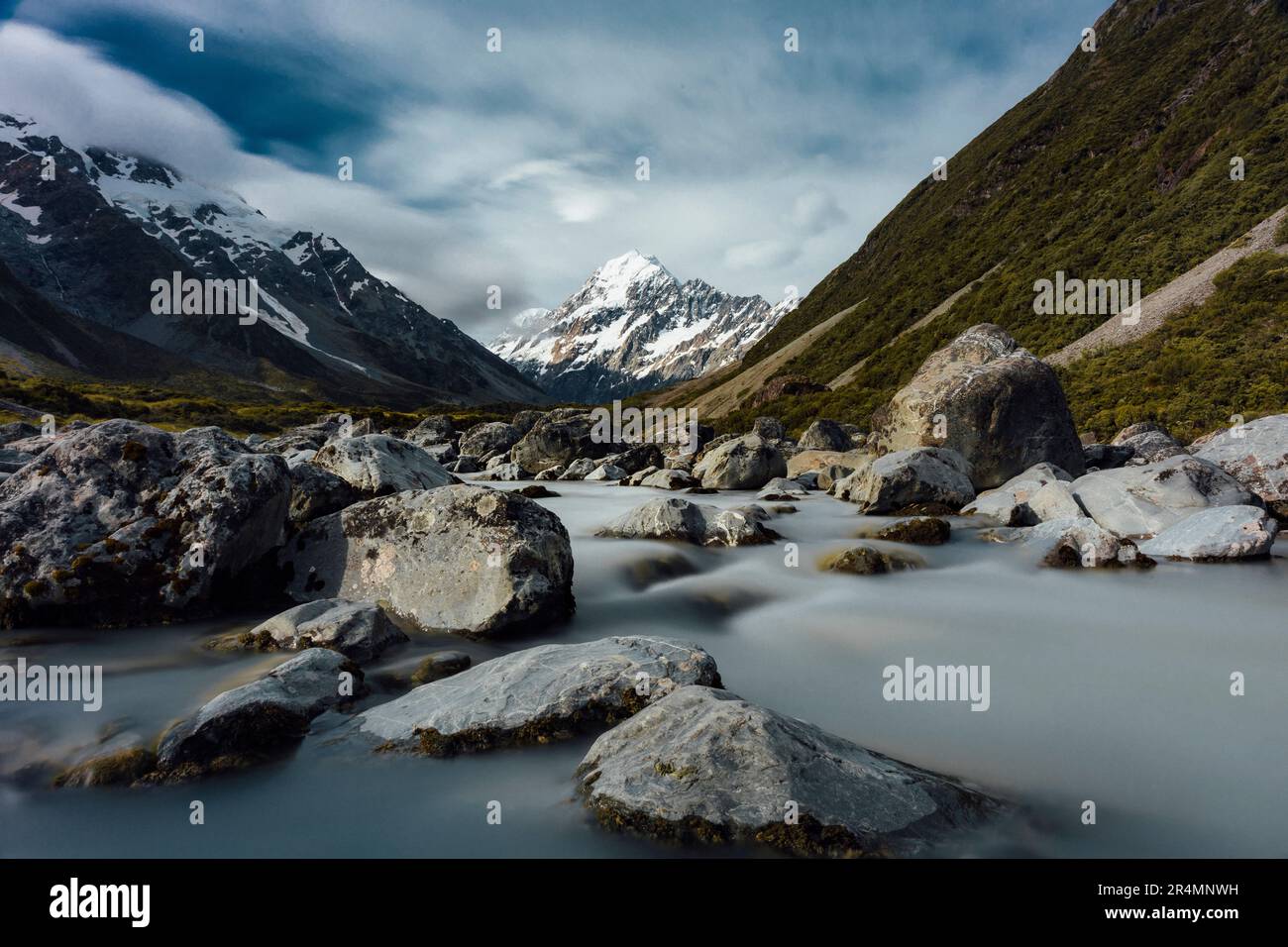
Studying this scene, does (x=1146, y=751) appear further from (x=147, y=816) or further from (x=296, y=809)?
(x=147, y=816)

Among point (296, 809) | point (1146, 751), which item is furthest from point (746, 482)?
point (296, 809)

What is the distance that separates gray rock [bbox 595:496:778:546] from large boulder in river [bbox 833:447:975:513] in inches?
232

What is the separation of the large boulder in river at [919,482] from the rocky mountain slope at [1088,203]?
17.0m

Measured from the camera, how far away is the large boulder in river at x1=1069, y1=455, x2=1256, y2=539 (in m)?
14.6

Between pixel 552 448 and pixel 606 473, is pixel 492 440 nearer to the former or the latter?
pixel 552 448

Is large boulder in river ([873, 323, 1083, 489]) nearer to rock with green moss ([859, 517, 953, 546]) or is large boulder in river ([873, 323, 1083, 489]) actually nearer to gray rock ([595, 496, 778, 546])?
rock with green moss ([859, 517, 953, 546])

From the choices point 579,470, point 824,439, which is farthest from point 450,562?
point 824,439

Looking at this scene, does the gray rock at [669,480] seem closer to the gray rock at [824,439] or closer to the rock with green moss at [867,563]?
the gray rock at [824,439]

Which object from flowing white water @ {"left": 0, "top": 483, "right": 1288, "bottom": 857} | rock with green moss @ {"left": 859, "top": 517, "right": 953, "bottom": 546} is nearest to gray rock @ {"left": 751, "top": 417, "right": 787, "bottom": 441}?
rock with green moss @ {"left": 859, "top": 517, "right": 953, "bottom": 546}

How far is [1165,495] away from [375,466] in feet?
58.3
